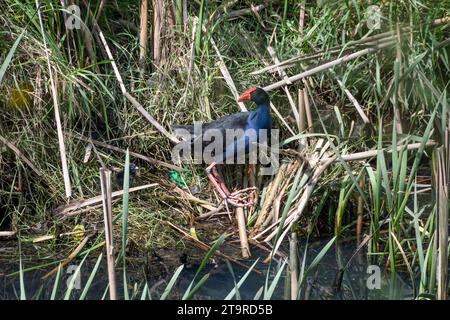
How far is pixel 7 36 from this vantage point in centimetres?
472

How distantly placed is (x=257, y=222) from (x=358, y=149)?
0.70m

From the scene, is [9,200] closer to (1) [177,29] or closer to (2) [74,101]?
(2) [74,101]

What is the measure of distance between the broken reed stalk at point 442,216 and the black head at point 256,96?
177 cm

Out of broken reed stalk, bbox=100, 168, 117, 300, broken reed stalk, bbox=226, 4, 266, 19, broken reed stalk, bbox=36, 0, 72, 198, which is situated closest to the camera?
broken reed stalk, bbox=100, 168, 117, 300

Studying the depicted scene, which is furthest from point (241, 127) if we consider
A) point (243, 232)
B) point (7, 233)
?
point (7, 233)

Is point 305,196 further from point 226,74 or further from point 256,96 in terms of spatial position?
point 226,74

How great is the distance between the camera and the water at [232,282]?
3.88 metres

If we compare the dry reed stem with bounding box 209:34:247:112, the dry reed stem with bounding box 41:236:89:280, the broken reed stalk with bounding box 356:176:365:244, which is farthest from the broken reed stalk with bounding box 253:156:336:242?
the dry reed stem with bounding box 41:236:89:280

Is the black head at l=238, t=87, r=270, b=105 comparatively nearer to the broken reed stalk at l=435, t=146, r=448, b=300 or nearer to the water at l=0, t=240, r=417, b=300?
the water at l=0, t=240, r=417, b=300

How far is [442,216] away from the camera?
3.10m

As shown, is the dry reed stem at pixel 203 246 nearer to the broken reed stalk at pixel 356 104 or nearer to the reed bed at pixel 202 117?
the reed bed at pixel 202 117

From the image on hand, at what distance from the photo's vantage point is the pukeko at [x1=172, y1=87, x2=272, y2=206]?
4812mm

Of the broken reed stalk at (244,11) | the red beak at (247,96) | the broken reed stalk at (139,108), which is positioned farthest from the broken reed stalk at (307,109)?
the broken reed stalk at (244,11)
